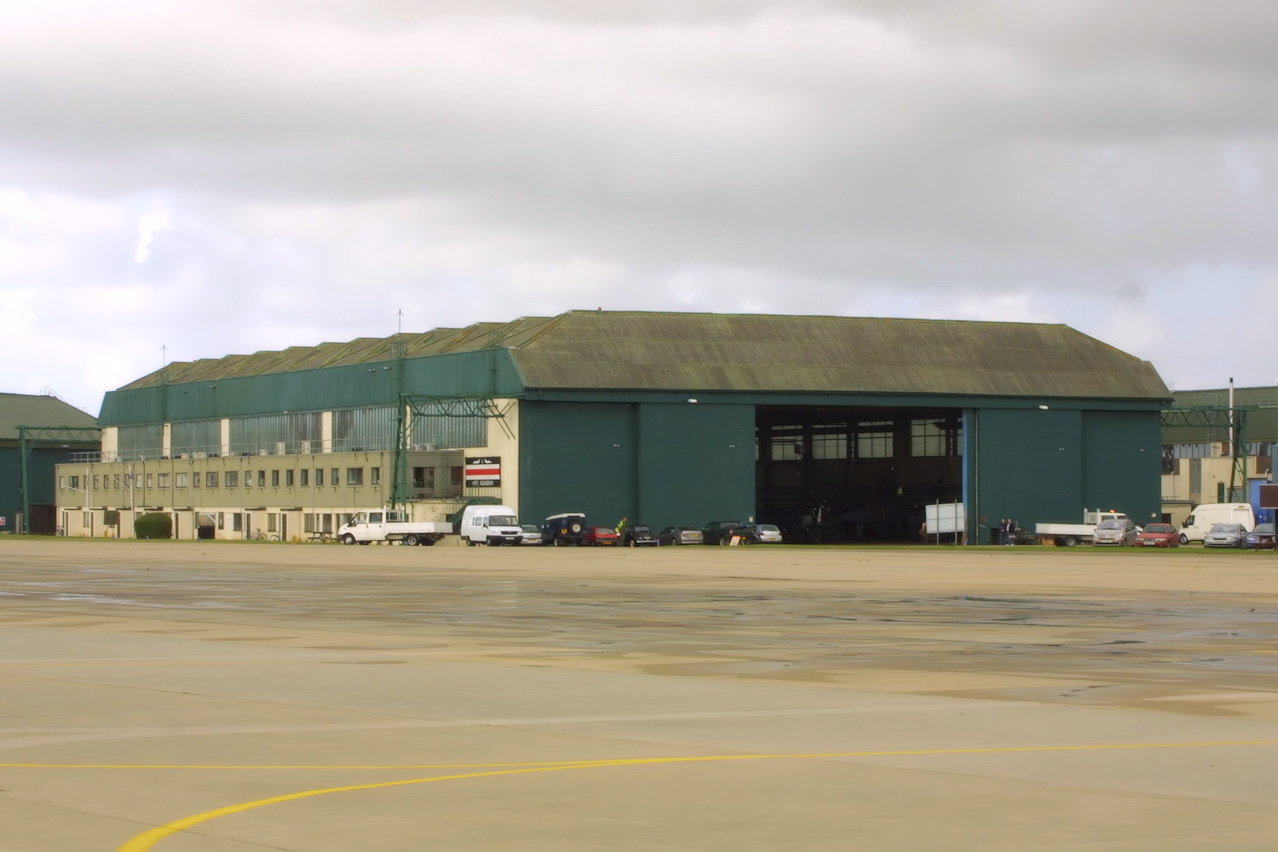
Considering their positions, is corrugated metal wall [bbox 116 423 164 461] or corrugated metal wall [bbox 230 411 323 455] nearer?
corrugated metal wall [bbox 230 411 323 455]

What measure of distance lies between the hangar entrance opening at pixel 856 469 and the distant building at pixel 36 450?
67715 mm

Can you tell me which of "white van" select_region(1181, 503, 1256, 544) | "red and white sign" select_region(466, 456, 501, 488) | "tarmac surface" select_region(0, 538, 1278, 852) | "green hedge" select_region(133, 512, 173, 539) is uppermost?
"red and white sign" select_region(466, 456, 501, 488)

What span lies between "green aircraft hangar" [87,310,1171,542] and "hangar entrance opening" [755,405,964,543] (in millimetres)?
201

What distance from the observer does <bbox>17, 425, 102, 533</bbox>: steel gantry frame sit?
14604cm

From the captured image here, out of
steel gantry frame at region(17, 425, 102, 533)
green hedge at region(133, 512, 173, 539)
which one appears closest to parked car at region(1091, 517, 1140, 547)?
green hedge at region(133, 512, 173, 539)

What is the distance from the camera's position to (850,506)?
125562mm

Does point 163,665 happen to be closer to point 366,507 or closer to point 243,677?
point 243,677

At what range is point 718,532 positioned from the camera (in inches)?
3939

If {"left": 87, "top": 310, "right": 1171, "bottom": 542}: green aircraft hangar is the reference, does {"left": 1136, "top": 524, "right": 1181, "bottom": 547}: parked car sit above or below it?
below

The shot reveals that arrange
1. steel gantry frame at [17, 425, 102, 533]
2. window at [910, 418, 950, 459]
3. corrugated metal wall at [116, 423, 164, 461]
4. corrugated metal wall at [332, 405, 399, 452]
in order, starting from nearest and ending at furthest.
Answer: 1. corrugated metal wall at [332, 405, 399, 452]
2. window at [910, 418, 950, 459]
3. corrugated metal wall at [116, 423, 164, 461]
4. steel gantry frame at [17, 425, 102, 533]

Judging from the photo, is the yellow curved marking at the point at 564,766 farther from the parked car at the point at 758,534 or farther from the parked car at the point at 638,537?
the parked car at the point at 758,534

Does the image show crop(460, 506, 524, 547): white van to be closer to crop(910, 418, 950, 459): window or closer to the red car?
the red car

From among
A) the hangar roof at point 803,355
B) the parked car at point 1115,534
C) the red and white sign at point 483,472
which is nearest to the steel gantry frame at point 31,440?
the hangar roof at point 803,355

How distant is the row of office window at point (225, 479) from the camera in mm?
112500
